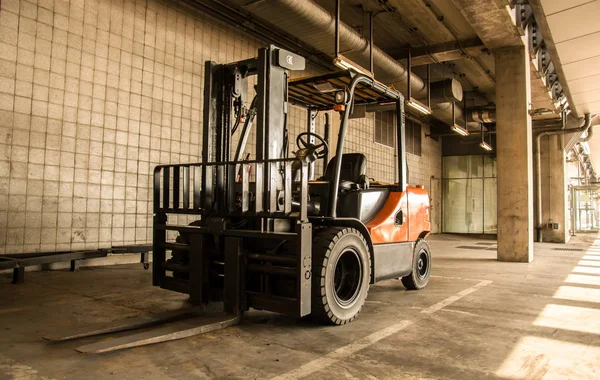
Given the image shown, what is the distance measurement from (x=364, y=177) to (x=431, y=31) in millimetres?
8521

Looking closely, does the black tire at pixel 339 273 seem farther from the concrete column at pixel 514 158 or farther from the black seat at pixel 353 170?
the concrete column at pixel 514 158

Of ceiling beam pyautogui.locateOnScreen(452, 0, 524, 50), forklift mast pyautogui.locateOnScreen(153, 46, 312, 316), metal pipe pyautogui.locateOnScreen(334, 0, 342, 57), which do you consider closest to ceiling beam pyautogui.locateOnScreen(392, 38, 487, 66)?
ceiling beam pyautogui.locateOnScreen(452, 0, 524, 50)

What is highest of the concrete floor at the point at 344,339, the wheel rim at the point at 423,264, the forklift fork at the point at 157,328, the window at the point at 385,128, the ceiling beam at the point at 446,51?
the ceiling beam at the point at 446,51

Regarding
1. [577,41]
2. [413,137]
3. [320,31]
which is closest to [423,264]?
[320,31]

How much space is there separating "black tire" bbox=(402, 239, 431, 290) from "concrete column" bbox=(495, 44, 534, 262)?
4830 mm

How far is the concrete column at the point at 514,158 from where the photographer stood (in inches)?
392

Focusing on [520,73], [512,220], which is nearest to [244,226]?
[512,220]

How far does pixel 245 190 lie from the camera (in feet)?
12.7

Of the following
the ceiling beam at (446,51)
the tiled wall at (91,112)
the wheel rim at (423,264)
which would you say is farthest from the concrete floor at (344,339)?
the ceiling beam at (446,51)

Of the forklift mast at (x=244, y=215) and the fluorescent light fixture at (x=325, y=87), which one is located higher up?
the fluorescent light fixture at (x=325, y=87)

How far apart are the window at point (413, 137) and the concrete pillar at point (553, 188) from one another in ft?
17.7

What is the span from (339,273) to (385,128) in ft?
44.8

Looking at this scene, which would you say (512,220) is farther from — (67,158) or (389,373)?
(67,158)

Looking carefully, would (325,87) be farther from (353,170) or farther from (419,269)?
(419,269)
